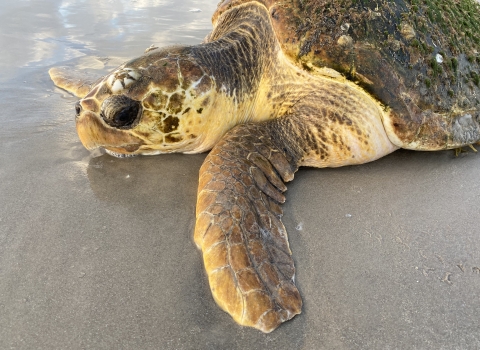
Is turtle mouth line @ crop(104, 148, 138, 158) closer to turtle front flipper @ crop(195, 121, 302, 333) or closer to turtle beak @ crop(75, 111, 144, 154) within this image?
turtle beak @ crop(75, 111, 144, 154)

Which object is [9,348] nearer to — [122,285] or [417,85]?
[122,285]

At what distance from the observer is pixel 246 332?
109 cm

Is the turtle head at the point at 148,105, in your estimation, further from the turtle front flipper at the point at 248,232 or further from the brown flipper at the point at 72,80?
the brown flipper at the point at 72,80

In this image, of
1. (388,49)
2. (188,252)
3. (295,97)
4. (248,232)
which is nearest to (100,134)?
(188,252)

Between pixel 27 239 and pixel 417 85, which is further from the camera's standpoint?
pixel 417 85

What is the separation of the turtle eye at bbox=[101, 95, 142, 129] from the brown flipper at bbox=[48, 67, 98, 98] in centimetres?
113

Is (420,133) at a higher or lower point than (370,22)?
lower

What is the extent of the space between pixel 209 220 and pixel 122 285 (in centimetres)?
39

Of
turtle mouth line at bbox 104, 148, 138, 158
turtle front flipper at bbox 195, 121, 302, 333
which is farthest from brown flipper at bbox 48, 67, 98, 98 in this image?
turtle front flipper at bbox 195, 121, 302, 333

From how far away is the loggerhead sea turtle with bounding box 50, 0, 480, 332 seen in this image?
173 centimetres

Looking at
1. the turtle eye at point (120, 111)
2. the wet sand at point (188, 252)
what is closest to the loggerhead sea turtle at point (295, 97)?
the turtle eye at point (120, 111)

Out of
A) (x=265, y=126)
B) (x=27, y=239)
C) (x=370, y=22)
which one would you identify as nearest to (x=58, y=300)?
(x=27, y=239)

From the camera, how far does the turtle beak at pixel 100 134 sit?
1753 millimetres

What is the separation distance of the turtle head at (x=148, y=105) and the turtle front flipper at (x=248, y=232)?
27cm
